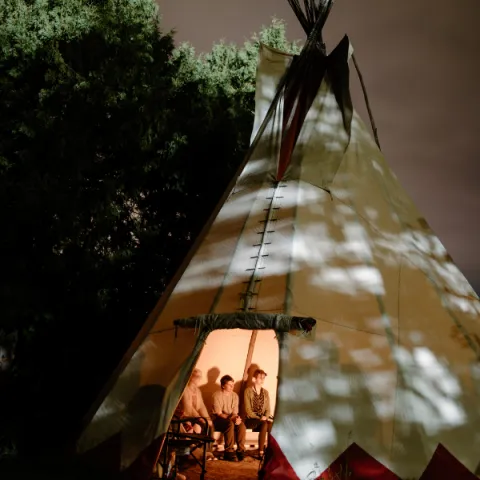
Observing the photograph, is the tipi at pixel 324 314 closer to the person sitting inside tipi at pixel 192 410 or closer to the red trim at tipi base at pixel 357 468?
the red trim at tipi base at pixel 357 468

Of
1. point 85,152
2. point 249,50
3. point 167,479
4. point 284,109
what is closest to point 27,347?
point 85,152

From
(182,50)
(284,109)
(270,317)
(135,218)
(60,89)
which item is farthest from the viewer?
(182,50)

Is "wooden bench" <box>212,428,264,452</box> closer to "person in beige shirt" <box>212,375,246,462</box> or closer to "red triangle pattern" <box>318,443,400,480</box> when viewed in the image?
"person in beige shirt" <box>212,375,246,462</box>

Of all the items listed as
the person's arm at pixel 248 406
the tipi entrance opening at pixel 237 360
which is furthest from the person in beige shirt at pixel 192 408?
the tipi entrance opening at pixel 237 360

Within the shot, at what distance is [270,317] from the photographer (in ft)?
16.2

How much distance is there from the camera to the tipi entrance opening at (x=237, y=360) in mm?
8250

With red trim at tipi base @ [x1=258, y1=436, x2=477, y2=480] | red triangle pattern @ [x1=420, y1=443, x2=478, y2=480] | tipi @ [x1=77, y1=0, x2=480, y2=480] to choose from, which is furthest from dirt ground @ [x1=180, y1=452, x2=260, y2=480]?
red triangle pattern @ [x1=420, y1=443, x2=478, y2=480]

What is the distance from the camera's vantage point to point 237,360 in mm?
8555

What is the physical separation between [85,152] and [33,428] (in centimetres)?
510

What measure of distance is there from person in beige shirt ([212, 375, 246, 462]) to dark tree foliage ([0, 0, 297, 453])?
3239 millimetres

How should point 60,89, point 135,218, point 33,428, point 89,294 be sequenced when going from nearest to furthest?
point 33,428 → point 89,294 → point 60,89 → point 135,218

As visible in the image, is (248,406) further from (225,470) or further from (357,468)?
(357,468)

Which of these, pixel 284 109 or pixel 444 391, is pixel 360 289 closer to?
pixel 444 391

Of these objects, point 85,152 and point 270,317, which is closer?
point 270,317
